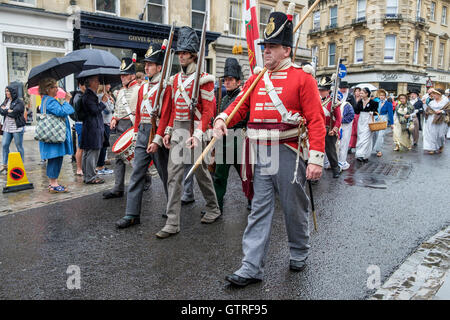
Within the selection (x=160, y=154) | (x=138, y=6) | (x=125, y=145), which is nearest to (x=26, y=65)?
(x=138, y=6)

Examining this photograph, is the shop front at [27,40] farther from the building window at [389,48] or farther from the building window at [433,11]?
the building window at [433,11]

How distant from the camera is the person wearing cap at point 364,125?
10828mm

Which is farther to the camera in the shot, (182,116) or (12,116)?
(12,116)

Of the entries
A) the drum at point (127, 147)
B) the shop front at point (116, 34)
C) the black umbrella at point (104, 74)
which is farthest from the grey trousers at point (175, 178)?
the shop front at point (116, 34)

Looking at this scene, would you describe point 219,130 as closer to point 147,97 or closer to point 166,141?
point 166,141

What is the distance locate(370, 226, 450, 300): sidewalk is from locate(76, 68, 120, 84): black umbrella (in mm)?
5805

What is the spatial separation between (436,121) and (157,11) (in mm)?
12651

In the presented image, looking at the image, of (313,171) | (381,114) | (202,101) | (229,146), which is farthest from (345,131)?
(313,171)

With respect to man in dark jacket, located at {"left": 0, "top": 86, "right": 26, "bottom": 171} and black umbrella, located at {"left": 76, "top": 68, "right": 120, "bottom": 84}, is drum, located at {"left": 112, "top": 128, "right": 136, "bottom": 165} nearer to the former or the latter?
black umbrella, located at {"left": 76, "top": 68, "right": 120, "bottom": 84}

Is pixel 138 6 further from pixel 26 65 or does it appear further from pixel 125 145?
pixel 125 145

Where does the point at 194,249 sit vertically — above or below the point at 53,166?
below

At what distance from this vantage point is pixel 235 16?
20922 mm

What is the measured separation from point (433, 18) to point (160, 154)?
4290cm

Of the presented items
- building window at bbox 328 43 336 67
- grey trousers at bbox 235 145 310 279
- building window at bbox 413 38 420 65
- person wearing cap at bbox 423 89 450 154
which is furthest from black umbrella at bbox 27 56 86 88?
building window at bbox 413 38 420 65
